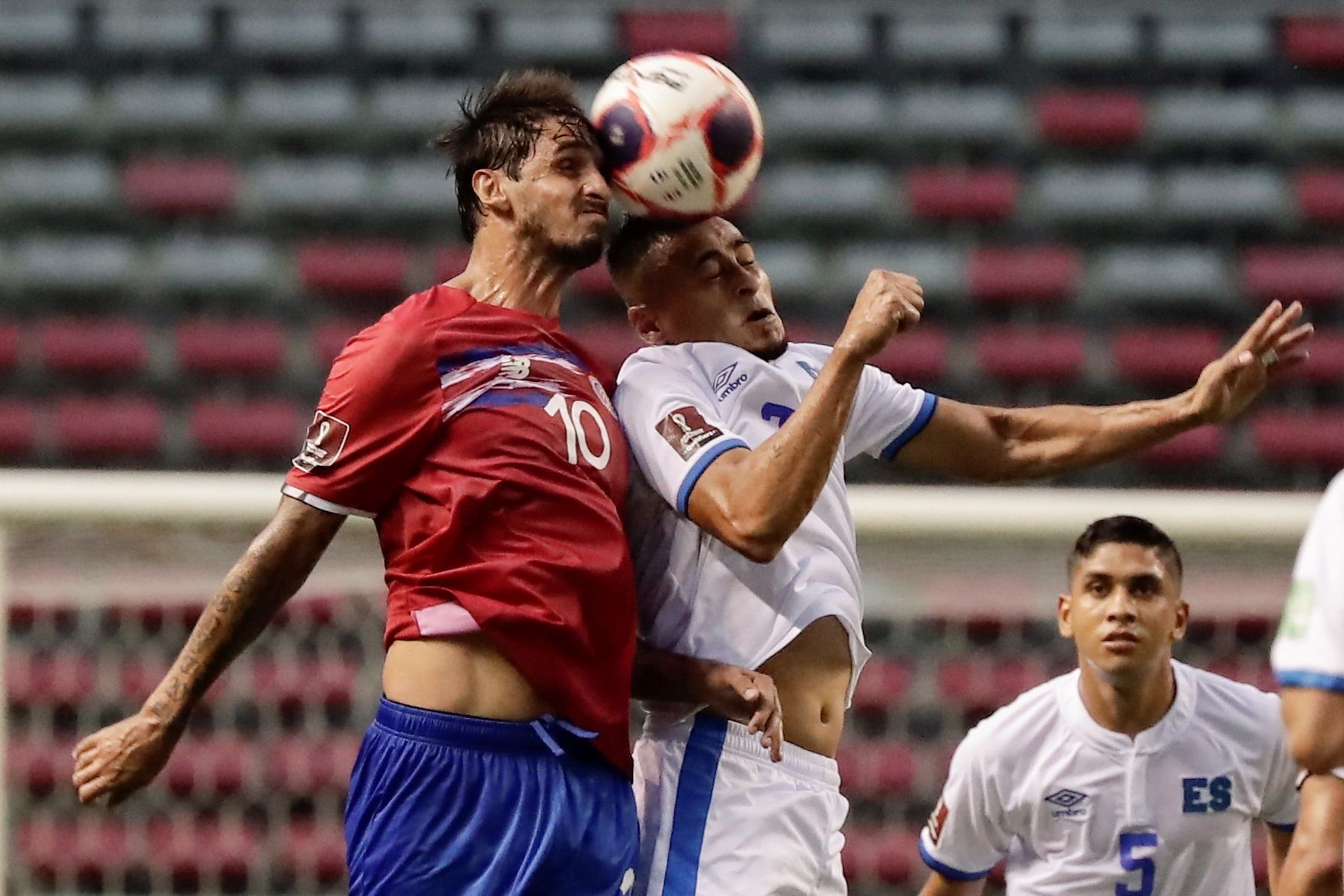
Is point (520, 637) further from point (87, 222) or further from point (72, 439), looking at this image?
point (87, 222)

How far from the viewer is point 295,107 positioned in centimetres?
858

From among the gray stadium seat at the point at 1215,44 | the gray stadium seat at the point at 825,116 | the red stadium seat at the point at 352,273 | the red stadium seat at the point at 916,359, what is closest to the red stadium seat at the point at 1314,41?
the gray stadium seat at the point at 1215,44

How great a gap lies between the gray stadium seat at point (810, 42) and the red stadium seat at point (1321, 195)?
2.10m

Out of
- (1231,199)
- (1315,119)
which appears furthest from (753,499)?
(1315,119)

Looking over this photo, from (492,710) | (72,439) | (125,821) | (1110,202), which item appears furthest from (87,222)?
(492,710)

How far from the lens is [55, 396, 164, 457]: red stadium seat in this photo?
798 cm

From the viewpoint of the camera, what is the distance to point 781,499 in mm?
2715

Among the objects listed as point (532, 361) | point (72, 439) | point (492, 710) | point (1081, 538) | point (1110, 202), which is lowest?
point (492, 710)

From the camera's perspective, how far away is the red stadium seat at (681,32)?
28.5 feet

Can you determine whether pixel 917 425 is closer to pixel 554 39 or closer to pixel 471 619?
pixel 471 619

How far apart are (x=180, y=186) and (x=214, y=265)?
1.57ft

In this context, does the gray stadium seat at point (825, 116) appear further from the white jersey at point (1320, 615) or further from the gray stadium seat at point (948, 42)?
the white jersey at point (1320, 615)

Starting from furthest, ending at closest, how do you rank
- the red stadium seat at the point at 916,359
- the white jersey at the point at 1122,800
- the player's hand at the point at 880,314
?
the red stadium seat at the point at 916,359
the white jersey at the point at 1122,800
the player's hand at the point at 880,314

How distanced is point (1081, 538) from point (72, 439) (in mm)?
5258
